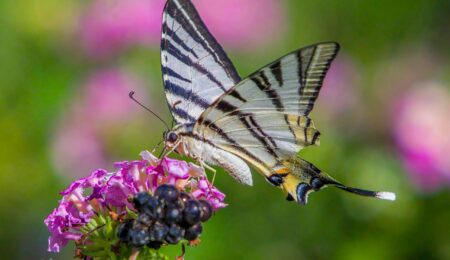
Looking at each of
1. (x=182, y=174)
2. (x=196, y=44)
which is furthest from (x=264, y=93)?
(x=182, y=174)

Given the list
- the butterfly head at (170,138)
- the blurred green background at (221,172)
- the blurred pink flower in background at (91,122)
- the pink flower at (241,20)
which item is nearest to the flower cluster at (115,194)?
the butterfly head at (170,138)

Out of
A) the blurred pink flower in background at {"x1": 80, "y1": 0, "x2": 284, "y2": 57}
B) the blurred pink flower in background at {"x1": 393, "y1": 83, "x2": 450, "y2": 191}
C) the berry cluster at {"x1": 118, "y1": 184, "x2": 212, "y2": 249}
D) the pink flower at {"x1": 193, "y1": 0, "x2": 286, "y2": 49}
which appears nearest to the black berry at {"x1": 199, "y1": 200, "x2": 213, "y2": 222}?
the berry cluster at {"x1": 118, "y1": 184, "x2": 212, "y2": 249}

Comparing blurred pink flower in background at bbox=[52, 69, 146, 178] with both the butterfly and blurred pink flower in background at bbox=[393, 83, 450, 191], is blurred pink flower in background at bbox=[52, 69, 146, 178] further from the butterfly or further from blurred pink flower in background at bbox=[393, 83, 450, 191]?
the butterfly

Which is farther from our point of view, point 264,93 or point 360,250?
point 360,250

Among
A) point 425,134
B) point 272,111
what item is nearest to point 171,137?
point 272,111

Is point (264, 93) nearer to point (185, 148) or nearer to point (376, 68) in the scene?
point (185, 148)

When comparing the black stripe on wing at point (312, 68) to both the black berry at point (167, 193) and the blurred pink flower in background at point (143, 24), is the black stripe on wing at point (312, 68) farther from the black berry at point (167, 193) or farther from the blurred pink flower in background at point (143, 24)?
the blurred pink flower in background at point (143, 24)
